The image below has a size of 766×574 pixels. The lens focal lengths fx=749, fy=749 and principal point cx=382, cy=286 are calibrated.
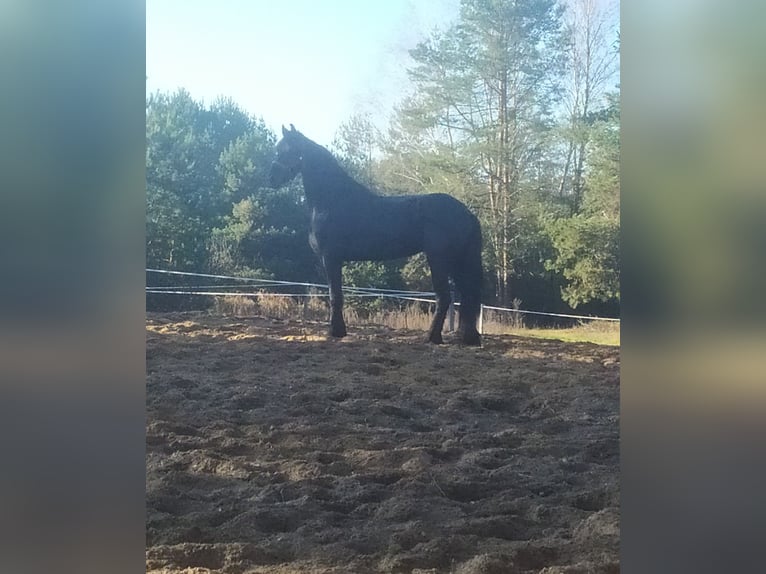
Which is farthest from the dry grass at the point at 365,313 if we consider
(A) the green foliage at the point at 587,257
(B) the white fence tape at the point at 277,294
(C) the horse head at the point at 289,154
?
(C) the horse head at the point at 289,154

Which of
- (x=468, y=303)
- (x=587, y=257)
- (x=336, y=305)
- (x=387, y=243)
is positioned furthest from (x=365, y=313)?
(x=587, y=257)

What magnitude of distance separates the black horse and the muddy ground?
211 millimetres

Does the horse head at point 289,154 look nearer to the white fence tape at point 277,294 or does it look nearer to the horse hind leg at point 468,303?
the white fence tape at point 277,294

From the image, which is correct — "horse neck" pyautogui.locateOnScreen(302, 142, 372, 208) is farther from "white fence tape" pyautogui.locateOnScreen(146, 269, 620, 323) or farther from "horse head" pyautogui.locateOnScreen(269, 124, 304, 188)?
"white fence tape" pyautogui.locateOnScreen(146, 269, 620, 323)

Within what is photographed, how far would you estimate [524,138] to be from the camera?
341 cm

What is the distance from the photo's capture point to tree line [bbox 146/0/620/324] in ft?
11.0

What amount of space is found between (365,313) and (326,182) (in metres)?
0.65
